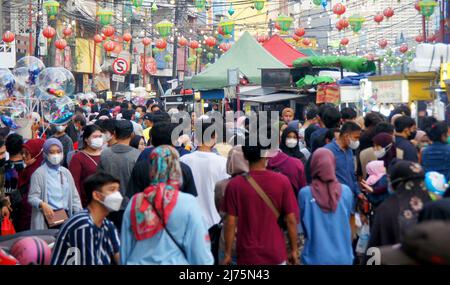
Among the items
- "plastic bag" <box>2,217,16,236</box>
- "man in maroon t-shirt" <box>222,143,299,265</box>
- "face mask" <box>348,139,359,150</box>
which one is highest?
"face mask" <box>348,139,359,150</box>

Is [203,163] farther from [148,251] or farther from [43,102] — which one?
[43,102]

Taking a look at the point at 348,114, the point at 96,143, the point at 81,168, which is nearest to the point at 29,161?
the point at 81,168

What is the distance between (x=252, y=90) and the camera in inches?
938

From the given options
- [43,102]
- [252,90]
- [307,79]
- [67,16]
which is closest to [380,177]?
[43,102]

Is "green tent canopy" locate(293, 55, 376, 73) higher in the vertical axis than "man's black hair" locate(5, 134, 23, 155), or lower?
higher

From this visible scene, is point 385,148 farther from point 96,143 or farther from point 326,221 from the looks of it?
point 96,143

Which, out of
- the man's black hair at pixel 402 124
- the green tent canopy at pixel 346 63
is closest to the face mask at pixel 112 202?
the man's black hair at pixel 402 124

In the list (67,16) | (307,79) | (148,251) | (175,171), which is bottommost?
(148,251)

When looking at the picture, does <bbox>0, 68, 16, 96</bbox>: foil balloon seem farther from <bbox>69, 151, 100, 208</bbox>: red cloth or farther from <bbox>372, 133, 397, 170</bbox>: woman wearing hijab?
<bbox>372, 133, 397, 170</bbox>: woman wearing hijab

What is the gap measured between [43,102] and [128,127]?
7.64 m

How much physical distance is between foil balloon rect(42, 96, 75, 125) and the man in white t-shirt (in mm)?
6736

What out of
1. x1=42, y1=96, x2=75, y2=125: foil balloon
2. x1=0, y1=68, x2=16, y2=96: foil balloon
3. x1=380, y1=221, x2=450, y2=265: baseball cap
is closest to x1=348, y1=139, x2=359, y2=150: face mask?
x1=380, y1=221, x2=450, y2=265: baseball cap

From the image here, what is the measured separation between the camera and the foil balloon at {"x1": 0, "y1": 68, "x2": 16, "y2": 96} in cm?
1574

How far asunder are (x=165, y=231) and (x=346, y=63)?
15.3 m
